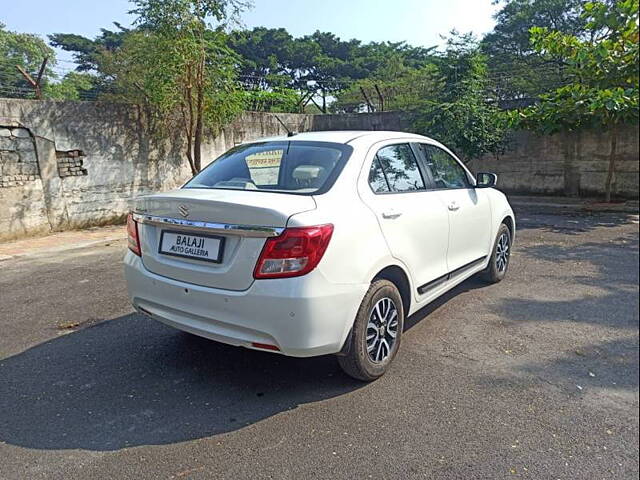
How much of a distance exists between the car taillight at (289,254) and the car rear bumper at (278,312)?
4 centimetres

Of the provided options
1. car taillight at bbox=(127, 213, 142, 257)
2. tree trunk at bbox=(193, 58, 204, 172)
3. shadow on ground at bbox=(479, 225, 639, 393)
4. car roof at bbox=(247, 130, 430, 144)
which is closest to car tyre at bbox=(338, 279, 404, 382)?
shadow on ground at bbox=(479, 225, 639, 393)

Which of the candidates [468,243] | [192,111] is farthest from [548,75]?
[468,243]

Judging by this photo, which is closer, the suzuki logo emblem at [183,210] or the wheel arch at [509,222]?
the suzuki logo emblem at [183,210]

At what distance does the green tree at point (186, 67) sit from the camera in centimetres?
866

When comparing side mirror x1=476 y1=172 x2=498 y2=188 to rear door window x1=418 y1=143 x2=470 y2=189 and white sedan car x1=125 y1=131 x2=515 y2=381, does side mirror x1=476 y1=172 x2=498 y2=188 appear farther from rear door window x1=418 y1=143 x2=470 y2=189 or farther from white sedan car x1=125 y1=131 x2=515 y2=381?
white sedan car x1=125 y1=131 x2=515 y2=381

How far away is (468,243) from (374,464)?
2.25 meters

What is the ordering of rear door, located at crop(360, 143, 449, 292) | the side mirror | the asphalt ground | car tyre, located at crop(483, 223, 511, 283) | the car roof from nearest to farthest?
1. the asphalt ground
2. rear door, located at crop(360, 143, 449, 292)
3. the car roof
4. the side mirror
5. car tyre, located at crop(483, 223, 511, 283)

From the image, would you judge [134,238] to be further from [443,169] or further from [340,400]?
[443,169]

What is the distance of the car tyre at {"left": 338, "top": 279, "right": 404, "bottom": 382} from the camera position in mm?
2656

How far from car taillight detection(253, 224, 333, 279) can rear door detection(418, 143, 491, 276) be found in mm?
1512

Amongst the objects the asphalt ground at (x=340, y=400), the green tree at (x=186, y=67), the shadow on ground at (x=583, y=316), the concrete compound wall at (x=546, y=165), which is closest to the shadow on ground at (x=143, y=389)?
the asphalt ground at (x=340, y=400)

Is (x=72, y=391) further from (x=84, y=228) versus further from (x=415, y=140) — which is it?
(x=84, y=228)

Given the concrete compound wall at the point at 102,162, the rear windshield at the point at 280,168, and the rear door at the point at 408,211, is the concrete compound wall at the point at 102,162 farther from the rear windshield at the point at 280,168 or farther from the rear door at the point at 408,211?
the rear windshield at the point at 280,168

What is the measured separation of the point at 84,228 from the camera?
8.90m
